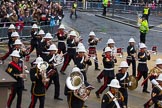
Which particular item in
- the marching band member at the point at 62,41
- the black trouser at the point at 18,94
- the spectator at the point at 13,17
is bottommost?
the black trouser at the point at 18,94

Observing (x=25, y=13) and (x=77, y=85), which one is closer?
(x=77, y=85)

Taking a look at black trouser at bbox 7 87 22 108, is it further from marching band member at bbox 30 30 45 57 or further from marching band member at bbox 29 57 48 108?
→ marching band member at bbox 30 30 45 57

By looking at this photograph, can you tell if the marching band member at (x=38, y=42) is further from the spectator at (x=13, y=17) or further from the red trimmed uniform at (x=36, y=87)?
the red trimmed uniform at (x=36, y=87)

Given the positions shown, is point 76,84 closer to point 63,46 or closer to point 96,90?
point 96,90

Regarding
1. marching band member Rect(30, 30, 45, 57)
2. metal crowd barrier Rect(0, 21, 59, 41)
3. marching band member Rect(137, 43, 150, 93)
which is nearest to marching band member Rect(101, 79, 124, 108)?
marching band member Rect(137, 43, 150, 93)

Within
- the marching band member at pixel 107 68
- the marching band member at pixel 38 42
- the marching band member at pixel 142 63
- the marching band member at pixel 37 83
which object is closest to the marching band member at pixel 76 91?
the marching band member at pixel 37 83

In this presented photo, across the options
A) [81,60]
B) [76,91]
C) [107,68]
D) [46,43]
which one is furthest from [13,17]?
[76,91]

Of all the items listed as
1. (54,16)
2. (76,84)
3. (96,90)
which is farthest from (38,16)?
(76,84)

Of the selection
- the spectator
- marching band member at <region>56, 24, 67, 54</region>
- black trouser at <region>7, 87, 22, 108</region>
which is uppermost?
the spectator

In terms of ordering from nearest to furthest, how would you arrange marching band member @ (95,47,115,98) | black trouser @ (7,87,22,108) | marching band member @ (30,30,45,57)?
black trouser @ (7,87,22,108), marching band member @ (95,47,115,98), marching band member @ (30,30,45,57)

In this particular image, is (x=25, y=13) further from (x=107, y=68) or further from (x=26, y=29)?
(x=107, y=68)

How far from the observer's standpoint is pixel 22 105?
50.8 feet

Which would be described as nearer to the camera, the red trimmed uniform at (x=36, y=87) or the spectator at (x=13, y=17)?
the red trimmed uniform at (x=36, y=87)

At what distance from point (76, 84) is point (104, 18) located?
28.1m
